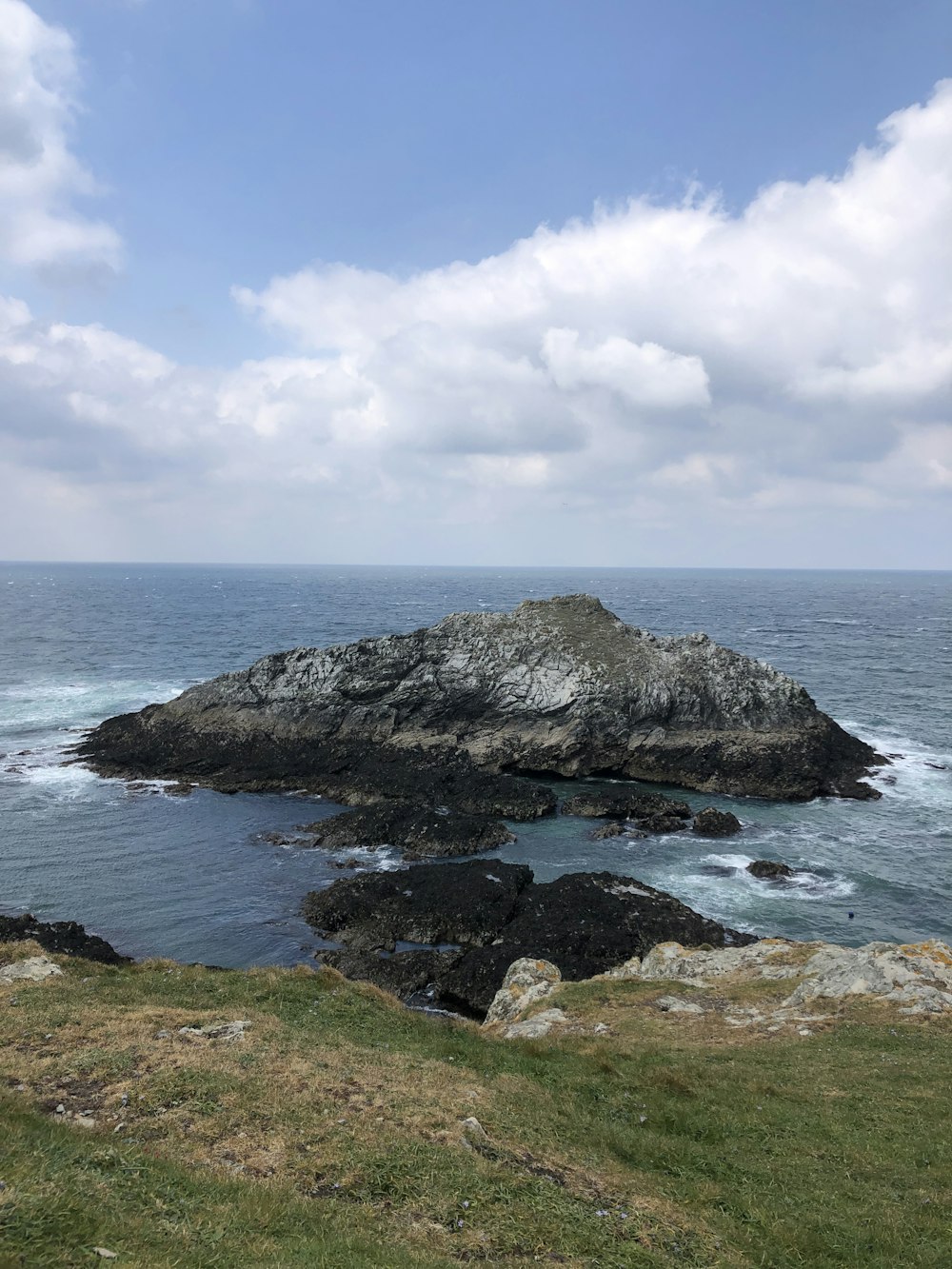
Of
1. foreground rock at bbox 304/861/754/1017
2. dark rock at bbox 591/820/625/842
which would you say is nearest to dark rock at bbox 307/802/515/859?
foreground rock at bbox 304/861/754/1017

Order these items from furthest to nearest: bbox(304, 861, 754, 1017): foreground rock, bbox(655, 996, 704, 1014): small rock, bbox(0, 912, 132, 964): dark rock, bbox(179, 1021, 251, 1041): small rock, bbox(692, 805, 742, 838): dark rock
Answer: bbox(692, 805, 742, 838): dark rock
bbox(304, 861, 754, 1017): foreground rock
bbox(0, 912, 132, 964): dark rock
bbox(655, 996, 704, 1014): small rock
bbox(179, 1021, 251, 1041): small rock

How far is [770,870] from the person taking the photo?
40938mm

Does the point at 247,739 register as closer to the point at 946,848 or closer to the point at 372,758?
the point at 372,758

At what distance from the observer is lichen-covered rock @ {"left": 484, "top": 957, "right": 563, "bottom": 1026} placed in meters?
24.8

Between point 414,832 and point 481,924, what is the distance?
476 inches

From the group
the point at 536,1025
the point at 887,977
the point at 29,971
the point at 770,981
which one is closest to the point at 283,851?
the point at 29,971

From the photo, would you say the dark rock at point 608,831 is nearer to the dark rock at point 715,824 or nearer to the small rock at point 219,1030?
the dark rock at point 715,824

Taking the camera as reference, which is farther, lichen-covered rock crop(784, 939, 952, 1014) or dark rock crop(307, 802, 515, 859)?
dark rock crop(307, 802, 515, 859)

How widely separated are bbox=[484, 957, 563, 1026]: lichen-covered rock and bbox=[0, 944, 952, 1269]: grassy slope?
14.7ft

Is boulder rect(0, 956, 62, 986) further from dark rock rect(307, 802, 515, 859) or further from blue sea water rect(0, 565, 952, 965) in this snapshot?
dark rock rect(307, 802, 515, 859)

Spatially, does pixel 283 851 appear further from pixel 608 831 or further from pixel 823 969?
pixel 823 969

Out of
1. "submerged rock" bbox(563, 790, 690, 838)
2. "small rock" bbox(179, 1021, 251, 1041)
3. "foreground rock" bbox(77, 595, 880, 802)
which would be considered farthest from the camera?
"foreground rock" bbox(77, 595, 880, 802)

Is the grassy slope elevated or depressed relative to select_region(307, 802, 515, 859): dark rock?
elevated

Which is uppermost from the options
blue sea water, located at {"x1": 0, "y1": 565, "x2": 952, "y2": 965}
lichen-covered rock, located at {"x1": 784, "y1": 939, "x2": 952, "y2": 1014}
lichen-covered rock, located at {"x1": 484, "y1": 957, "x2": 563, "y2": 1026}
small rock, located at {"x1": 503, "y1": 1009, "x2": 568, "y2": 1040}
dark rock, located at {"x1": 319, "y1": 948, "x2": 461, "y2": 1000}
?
lichen-covered rock, located at {"x1": 784, "y1": 939, "x2": 952, "y2": 1014}
